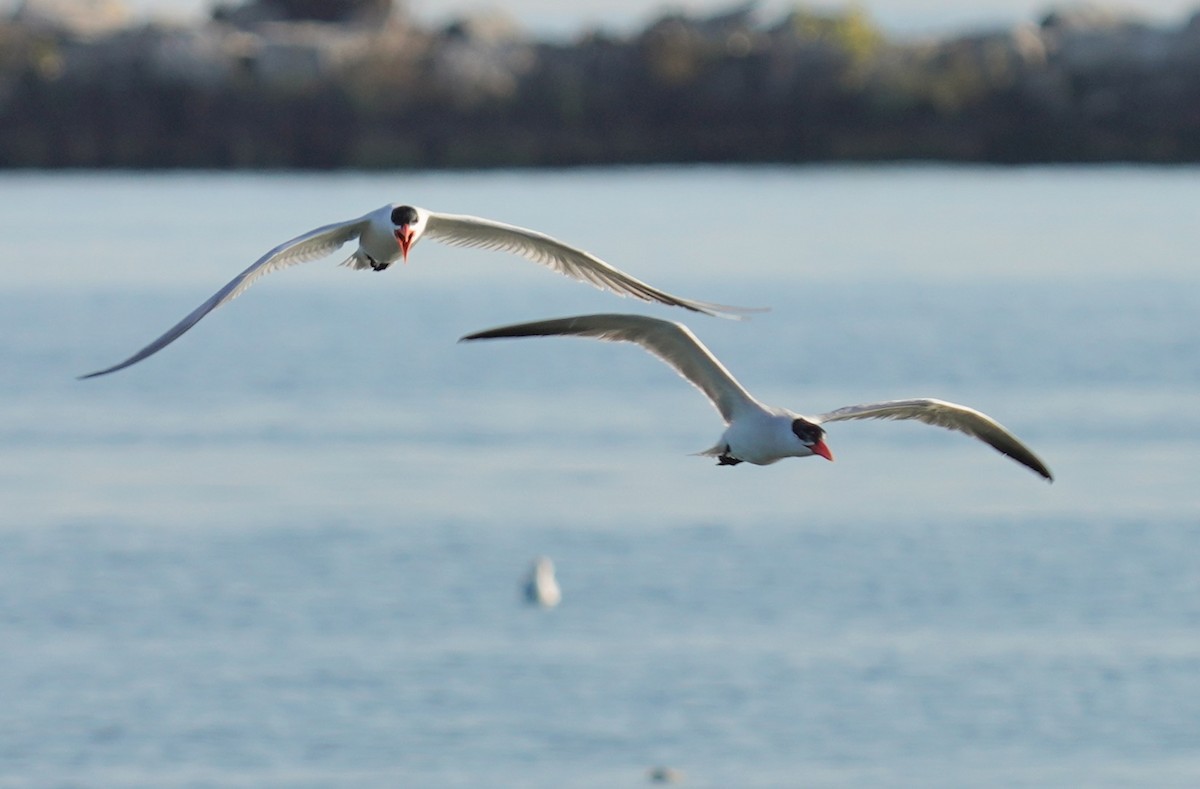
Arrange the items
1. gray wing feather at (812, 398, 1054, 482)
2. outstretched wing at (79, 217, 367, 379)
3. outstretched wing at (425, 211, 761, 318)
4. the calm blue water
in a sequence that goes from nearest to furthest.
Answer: outstretched wing at (79, 217, 367, 379) → outstretched wing at (425, 211, 761, 318) → gray wing feather at (812, 398, 1054, 482) → the calm blue water

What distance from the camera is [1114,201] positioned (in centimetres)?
13538

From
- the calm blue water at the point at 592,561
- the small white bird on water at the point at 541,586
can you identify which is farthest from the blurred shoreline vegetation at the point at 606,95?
the small white bird on water at the point at 541,586

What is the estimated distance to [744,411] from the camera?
48.9 ft

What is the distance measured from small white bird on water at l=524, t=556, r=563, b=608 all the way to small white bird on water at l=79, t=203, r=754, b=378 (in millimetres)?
20015

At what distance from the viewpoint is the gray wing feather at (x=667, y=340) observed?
1406 centimetres

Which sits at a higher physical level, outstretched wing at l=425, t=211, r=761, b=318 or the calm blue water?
outstretched wing at l=425, t=211, r=761, b=318

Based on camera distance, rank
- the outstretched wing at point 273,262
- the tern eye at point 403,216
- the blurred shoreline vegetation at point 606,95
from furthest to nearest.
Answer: the blurred shoreline vegetation at point 606,95
the tern eye at point 403,216
the outstretched wing at point 273,262

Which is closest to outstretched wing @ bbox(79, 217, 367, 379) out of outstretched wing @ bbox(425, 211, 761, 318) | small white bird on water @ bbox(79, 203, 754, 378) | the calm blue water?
small white bird on water @ bbox(79, 203, 754, 378)

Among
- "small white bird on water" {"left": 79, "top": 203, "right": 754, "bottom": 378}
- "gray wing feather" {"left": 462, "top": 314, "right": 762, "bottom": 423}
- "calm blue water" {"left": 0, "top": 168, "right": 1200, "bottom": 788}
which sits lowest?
"calm blue water" {"left": 0, "top": 168, "right": 1200, "bottom": 788}

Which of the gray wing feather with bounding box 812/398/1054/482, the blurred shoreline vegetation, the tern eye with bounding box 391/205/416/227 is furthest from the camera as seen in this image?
the blurred shoreline vegetation

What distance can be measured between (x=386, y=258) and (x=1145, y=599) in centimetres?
2410

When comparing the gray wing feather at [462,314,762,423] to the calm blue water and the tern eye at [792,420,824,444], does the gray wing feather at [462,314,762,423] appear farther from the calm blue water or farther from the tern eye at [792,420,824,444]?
the calm blue water

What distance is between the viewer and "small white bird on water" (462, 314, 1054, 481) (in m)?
14.4

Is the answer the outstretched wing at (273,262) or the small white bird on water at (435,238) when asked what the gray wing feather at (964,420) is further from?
the outstretched wing at (273,262)
